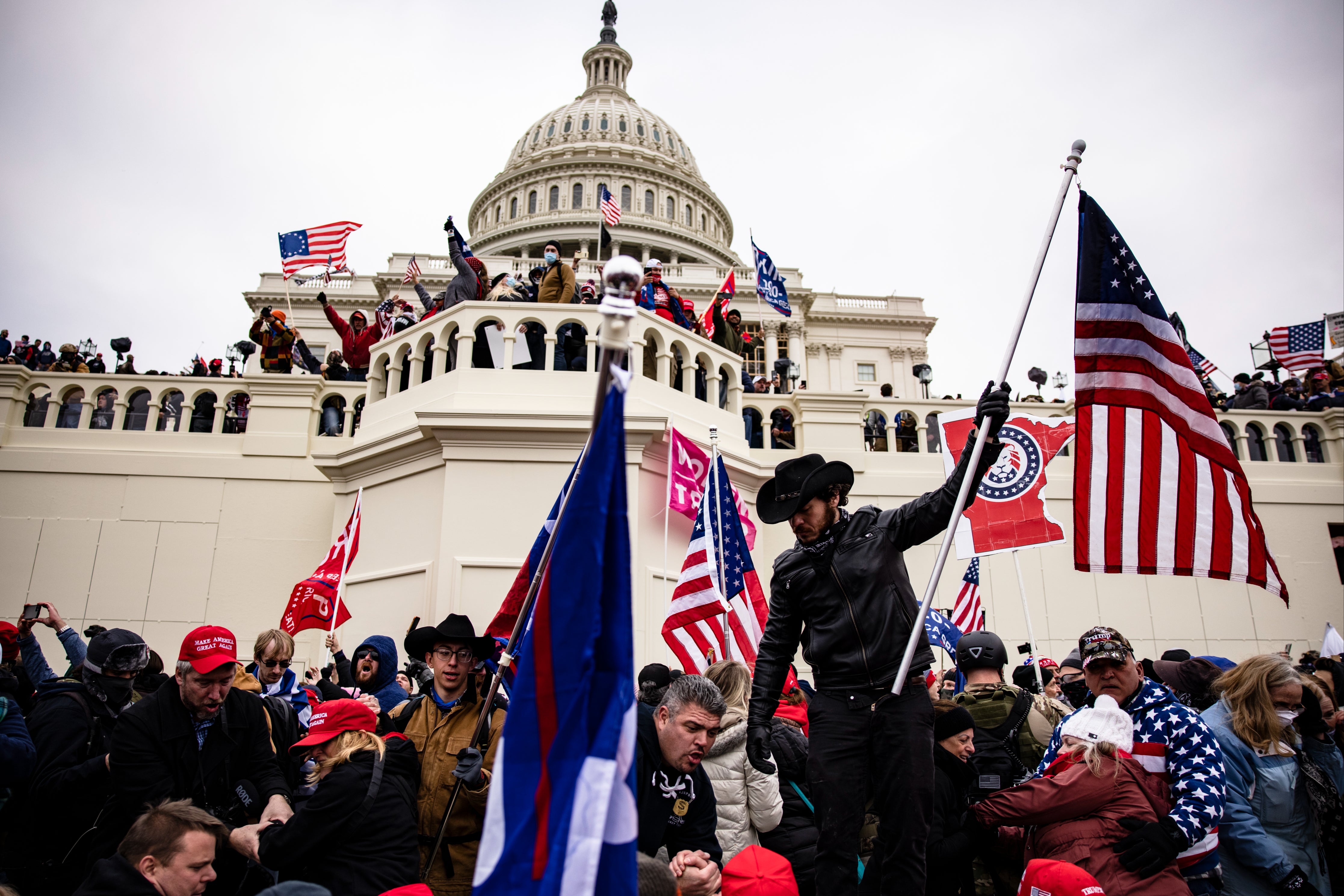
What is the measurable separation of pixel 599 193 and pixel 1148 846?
232 ft

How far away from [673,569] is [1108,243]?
21.1ft

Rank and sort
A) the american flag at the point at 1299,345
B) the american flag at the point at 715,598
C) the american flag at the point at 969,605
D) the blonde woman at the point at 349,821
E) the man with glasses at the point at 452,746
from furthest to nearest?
1. the american flag at the point at 1299,345
2. the american flag at the point at 969,605
3. the american flag at the point at 715,598
4. the man with glasses at the point at 452,746
5. the blonde woman at the point at 349,821

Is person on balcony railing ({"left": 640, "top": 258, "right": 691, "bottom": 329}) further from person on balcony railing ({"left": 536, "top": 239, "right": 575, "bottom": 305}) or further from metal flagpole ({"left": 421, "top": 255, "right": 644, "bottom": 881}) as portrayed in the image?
metal flagpole ({"left": 421, "top": 255, "right": 644, "bottom": 881})

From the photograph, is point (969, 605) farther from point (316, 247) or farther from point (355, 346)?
point (316, 247)

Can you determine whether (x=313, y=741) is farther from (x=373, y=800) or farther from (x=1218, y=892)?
(x=1218, y=892)

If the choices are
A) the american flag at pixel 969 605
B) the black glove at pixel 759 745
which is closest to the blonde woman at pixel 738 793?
the black glove at pixel 759 745

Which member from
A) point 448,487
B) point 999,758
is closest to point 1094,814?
point 999,758

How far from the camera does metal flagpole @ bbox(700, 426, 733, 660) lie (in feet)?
24.7

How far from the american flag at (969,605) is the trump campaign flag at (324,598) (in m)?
6.94

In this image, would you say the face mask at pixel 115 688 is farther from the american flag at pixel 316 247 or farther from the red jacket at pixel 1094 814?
the american flag at pixel 316 247

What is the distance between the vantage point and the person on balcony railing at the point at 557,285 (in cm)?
1120

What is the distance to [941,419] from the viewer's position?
10.6m

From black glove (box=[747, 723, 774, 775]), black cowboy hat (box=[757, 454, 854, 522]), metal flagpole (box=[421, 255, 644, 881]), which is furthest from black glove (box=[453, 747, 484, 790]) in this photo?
black cowboy hat (box=[757, 454, 854, 522])

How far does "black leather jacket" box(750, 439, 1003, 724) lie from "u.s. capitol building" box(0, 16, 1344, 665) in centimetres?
537
